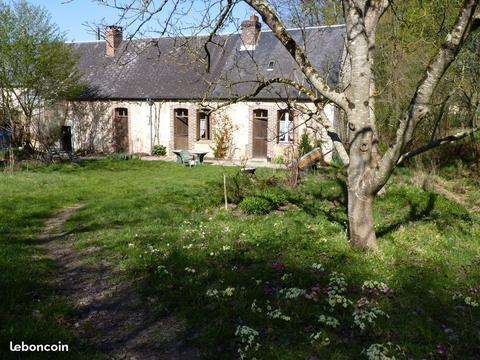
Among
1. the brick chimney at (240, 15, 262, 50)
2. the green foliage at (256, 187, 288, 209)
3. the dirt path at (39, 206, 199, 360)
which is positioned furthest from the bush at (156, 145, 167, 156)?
the dirt path at (39, 206, 199, 360)

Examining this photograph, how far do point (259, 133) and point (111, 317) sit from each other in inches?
702

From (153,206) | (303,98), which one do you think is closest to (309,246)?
(153,206)

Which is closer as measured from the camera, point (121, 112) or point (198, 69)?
point (198, 69)

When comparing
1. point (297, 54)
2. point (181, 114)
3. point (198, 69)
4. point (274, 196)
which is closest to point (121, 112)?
point (181, 114)

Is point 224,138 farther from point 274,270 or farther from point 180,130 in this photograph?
point 274,270

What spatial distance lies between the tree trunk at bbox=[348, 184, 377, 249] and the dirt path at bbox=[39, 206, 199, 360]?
2923mm

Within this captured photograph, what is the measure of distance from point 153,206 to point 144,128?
14.9m

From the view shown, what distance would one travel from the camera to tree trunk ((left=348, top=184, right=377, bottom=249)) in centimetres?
600

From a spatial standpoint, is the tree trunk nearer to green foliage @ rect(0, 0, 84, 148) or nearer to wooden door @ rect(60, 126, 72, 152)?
green foliage @ rect(0, 0, 84, 148)

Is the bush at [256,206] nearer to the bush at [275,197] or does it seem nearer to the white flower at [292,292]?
the bush at [275,197]

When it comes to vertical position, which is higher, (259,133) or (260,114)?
(260,114)

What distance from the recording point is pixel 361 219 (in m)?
6.10

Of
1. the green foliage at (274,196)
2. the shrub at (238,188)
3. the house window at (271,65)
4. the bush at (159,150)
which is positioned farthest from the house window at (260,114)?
the green foliage at (274,196)

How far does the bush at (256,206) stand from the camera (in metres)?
8.93
